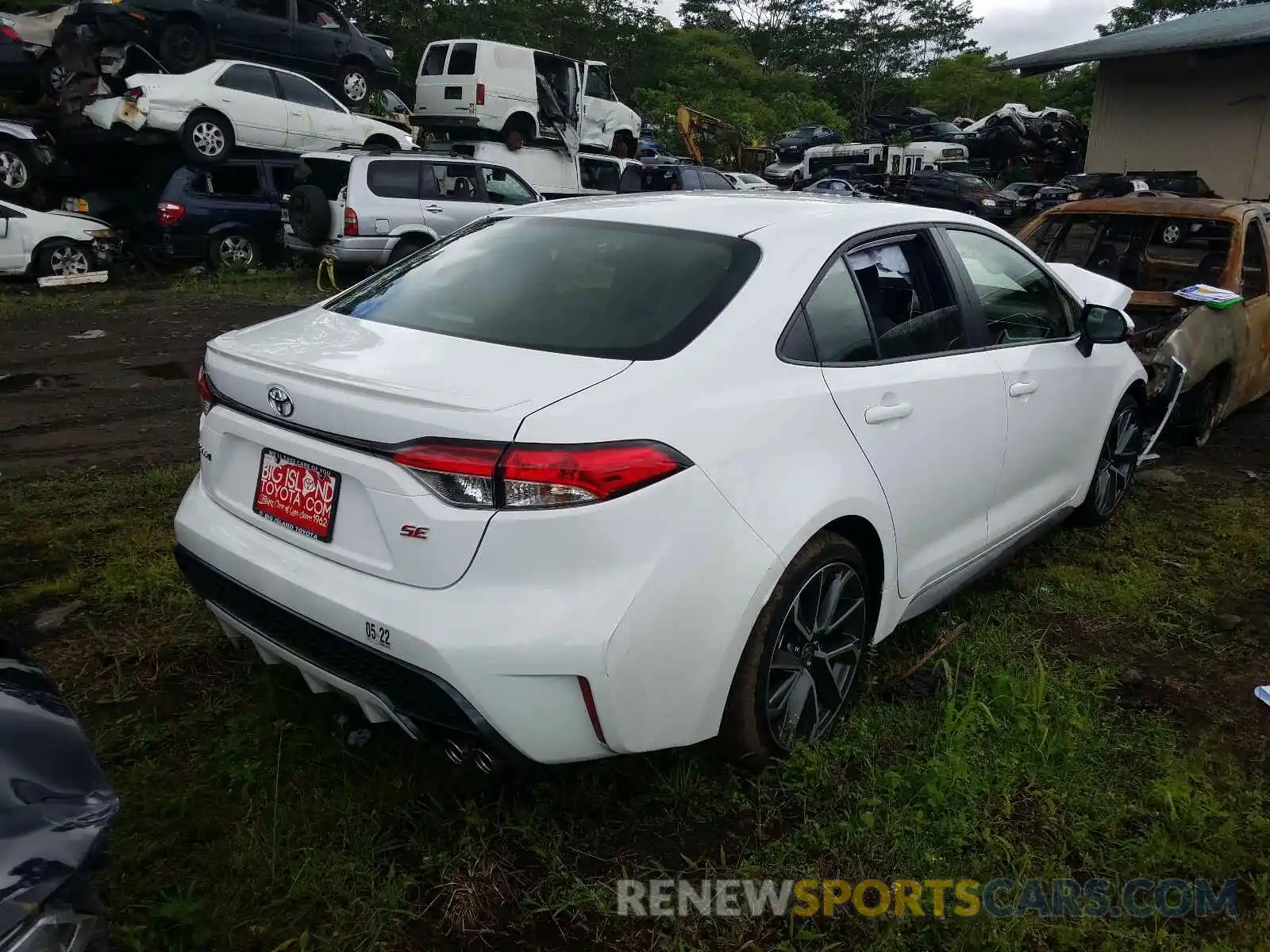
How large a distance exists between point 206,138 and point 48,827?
13576 mm

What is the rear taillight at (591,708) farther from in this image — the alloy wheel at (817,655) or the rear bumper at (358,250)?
the rear bumper at (358,250)

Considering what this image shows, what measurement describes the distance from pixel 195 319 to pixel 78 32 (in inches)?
211

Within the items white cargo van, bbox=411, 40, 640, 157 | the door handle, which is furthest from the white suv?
the door handle

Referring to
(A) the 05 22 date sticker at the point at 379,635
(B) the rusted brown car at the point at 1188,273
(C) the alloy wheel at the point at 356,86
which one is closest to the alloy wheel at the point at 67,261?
(C) the alloy wheel at the point at 356,86

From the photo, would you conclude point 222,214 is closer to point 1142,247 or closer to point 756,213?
point 1142,247

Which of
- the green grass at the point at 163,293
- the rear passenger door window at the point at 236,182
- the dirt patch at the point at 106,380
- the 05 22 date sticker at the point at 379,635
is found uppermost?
the rear passenger door window at the point at 236,182

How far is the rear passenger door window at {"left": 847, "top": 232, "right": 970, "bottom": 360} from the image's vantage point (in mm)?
2967

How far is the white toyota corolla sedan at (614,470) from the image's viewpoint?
2.08 metres

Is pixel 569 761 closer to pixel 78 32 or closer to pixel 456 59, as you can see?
pixel 78 32

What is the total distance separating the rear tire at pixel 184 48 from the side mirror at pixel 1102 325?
13.1 meters

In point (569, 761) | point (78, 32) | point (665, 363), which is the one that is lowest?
point (569, 761)

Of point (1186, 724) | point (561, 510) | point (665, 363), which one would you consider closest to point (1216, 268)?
point (1186, 724)

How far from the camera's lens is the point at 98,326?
9227 mm

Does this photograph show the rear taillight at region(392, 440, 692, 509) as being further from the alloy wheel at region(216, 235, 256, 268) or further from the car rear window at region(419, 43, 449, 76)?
the car rear window at region(419, 43, 449, 76)
